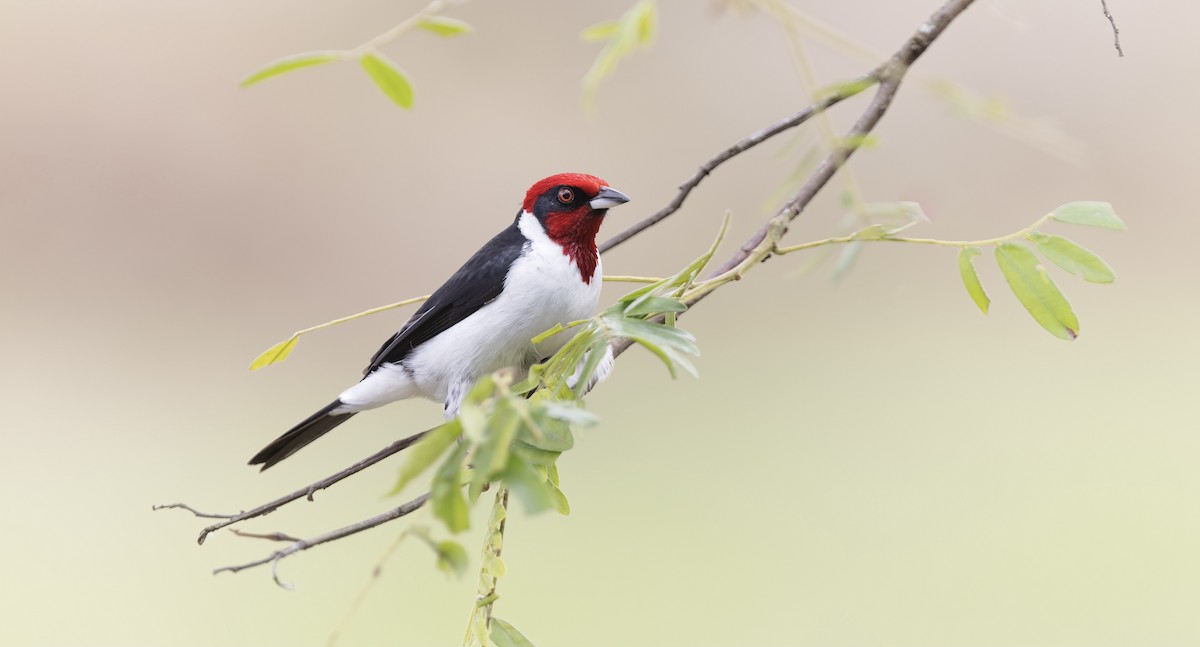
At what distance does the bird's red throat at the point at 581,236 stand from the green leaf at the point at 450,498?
0.86 metres

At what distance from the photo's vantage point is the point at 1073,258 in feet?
2.53

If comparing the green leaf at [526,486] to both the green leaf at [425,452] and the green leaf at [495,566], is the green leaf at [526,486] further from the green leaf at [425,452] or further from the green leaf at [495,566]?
the green leaf at [495,566]

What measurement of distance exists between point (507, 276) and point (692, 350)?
764mm

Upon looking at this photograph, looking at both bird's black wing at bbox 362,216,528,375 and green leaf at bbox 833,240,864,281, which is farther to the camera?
bird's black wing at bbox 362,216,528,375

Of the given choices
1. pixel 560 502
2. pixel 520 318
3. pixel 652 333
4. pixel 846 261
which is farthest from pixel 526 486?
pixel 520 318

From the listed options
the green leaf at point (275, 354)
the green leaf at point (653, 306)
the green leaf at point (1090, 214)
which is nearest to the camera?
the green leaf at point (653, 306)

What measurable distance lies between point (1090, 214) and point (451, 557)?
560 mm

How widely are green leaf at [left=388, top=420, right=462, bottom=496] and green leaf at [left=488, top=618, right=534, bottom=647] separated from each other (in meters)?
0.32

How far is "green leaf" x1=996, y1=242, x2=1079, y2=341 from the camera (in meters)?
0.77

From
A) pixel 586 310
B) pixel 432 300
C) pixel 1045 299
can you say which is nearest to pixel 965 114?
pixel 1045 299

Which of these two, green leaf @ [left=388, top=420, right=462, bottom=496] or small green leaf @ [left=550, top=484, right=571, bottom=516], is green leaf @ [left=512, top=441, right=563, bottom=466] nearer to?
small green leaf @ [left=550, top=484, right=571, bottom=516]

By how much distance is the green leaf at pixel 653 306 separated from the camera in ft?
2.13

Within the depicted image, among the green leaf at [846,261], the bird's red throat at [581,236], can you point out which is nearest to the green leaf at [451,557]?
the green leaf at [846,261]

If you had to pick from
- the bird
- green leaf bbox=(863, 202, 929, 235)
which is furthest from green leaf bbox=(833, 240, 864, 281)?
the bird
